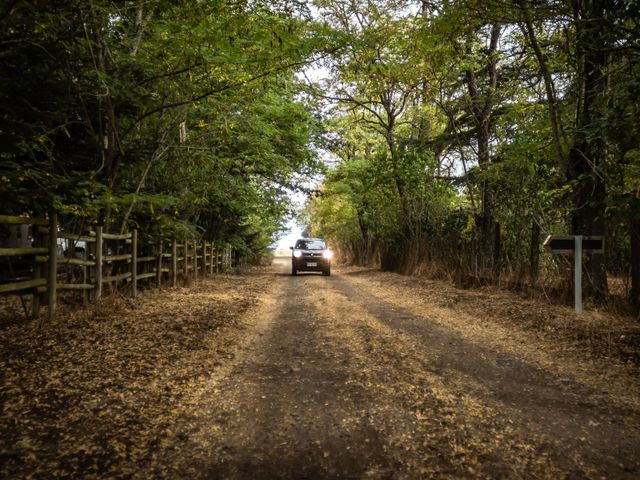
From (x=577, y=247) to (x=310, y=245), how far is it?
565 inches

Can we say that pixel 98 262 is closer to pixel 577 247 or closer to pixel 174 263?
pixel 174 263

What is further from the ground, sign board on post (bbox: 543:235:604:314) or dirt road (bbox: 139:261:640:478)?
sign board on post (bbox: 543:235:604:314)

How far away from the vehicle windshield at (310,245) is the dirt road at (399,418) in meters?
14.8

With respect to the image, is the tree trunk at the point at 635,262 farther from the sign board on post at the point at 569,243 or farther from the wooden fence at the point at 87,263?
the wooden fence at the point at 87,263

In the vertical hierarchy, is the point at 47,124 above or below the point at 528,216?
above

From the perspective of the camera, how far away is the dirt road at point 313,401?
2.48m

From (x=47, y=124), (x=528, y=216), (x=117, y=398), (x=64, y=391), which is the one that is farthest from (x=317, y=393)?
(x=528, y=216)

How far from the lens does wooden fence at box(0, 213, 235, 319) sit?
582 cm

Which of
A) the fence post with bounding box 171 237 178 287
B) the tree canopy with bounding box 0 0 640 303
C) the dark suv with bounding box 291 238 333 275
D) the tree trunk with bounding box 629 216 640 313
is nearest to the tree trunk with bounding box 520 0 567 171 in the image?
the tree canopy with bounding box 0 0 640 303

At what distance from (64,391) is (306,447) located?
2.28 meters

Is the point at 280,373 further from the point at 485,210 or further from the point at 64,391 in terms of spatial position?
the point at 485,210

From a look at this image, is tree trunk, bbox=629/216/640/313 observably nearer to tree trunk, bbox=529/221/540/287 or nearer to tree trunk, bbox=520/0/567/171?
tree trunk, bbox=520/0/567/171

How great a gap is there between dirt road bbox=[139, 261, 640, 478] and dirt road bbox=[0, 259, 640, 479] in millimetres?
14

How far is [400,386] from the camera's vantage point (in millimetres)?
3750
